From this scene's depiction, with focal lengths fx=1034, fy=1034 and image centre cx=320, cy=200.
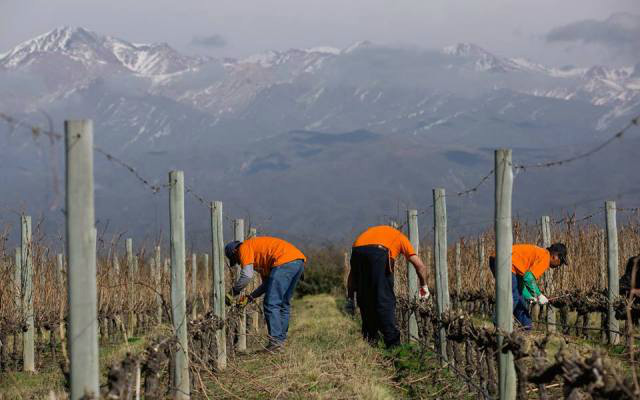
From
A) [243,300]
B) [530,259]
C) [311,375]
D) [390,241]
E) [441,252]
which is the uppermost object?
[390,241]

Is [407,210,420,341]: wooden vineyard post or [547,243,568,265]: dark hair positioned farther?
[407,210,420,341]: wooden vineyard post

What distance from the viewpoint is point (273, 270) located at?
1184 cm

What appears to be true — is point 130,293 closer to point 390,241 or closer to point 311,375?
point 390,241

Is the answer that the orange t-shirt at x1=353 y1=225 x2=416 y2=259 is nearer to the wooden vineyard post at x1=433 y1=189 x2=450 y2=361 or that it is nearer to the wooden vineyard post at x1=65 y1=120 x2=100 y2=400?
the wooden vineyard post at x1=433 y1=189 x2=450 y2=361

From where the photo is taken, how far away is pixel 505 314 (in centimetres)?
762

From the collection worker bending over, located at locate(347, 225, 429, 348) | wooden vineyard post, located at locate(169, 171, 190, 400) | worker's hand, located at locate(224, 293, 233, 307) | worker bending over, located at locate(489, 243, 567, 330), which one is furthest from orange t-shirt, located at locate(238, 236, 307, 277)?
wooden vineyard post, located at locate(169, 171, 190, 400)

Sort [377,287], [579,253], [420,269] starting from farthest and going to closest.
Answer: [579,253] < [377,287] < [420,269]

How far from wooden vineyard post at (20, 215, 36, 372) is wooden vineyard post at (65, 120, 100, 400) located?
21.7 feet

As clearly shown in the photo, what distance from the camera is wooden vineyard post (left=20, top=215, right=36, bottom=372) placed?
12.1 m

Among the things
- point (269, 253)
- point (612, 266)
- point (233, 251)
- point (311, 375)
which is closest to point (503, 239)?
point (311, 375)

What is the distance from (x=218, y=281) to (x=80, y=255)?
5.88 meters

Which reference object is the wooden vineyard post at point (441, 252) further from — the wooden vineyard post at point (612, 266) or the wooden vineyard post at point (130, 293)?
the wooden vineyard post at point (130, 293)

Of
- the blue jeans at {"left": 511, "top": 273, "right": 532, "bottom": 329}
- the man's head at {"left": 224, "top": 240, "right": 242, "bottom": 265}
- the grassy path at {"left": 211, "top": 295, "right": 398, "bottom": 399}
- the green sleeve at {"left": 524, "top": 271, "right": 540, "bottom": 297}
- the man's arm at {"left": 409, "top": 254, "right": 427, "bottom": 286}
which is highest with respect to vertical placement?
the man's head at {"left": 224, "top": 240, "right": 242, "bottom": 265}

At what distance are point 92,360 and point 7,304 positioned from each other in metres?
7.41
